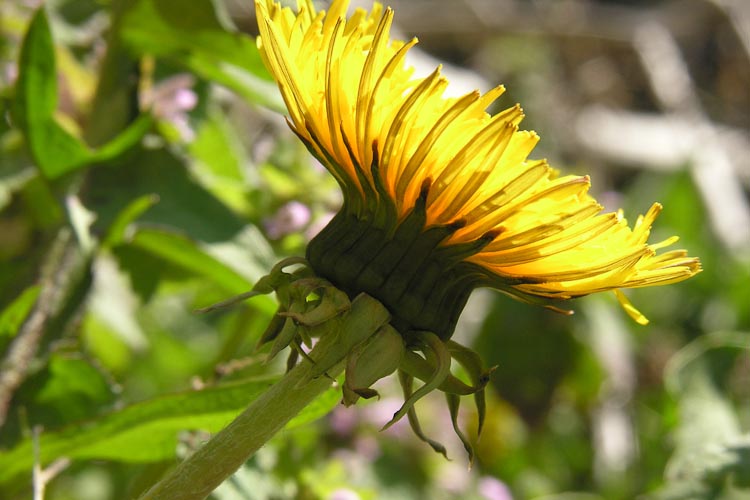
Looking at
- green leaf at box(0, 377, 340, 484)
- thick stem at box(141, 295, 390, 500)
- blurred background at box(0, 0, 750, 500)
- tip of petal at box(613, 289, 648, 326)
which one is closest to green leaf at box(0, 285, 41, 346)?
blurred background at box(0, 0, 750, 500)

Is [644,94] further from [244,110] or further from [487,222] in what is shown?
[487,222]

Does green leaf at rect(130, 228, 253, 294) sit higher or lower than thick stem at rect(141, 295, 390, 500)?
lower

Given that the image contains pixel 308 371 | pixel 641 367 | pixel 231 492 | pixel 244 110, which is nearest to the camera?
pixel 308 371

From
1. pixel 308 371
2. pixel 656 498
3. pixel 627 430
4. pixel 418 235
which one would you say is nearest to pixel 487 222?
pixel 418 235

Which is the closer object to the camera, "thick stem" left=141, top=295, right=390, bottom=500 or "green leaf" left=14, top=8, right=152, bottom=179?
"thick stem" left=141, top=295, right=390, bottom=500

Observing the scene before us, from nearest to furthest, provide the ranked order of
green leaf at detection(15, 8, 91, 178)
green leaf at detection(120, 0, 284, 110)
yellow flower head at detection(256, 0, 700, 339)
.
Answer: yellow flower head at detection(256, 0, 700, 339), green leaf at detection(15, 8, 91, 178), green leaf at detection(120, 0, 284, 110)

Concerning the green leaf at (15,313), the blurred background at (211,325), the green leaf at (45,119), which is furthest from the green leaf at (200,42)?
the green leaf at (15,313)

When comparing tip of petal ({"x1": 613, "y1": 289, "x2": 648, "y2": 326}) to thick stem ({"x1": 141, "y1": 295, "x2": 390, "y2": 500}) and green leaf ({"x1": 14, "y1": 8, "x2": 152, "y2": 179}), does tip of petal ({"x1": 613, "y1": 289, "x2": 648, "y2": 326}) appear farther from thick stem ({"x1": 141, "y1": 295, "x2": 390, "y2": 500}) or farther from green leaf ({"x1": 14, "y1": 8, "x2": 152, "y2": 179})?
green leaf ({"x1": 14, "y1": 8, "x2": 152, "y2": 179})
